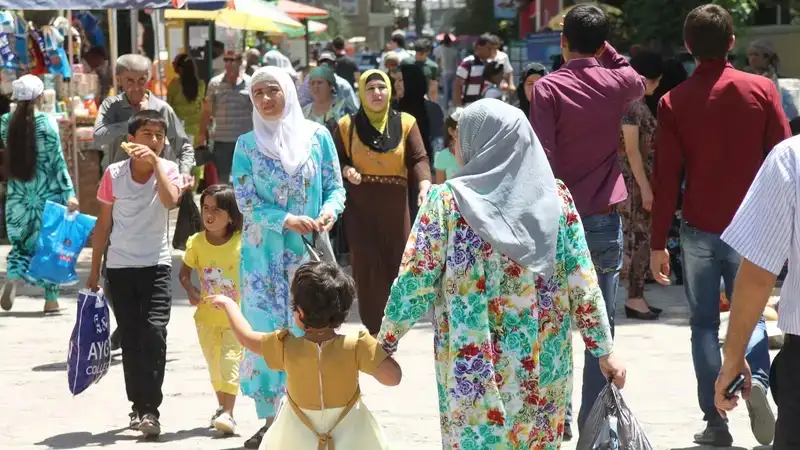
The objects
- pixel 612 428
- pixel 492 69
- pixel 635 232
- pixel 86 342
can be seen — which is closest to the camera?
pixel 612 428

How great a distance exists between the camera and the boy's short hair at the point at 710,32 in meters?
6.49

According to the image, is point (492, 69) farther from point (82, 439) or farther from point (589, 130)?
point (589, 130)

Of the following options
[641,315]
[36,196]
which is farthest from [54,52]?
[641,315]

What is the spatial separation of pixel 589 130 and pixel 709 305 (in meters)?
0.99

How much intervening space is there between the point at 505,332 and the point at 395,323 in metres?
0.37

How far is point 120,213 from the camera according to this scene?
24.7ft

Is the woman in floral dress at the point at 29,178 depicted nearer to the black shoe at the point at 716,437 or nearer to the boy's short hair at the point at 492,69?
the black shoe at the point at 716,437

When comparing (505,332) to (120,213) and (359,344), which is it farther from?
(120,213)

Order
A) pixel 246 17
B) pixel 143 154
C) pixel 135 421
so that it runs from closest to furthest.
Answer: pixel 143 154 < pixel 135 421 < pixel 246 17

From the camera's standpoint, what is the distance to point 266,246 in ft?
23.0

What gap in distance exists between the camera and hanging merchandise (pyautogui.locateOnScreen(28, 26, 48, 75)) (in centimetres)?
1545

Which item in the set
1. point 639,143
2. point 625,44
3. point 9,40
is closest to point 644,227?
point 639,143

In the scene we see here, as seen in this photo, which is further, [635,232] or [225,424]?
[635,232]

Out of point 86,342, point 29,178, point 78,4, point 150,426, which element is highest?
point 78,4
